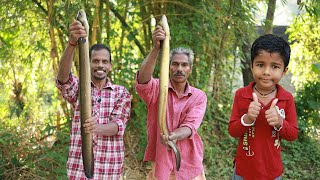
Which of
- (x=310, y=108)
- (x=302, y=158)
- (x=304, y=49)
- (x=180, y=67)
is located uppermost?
(x=304, y=49)

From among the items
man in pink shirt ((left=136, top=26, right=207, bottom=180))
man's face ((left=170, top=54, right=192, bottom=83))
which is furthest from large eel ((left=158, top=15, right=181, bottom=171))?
man's face ((left=170, top=54, right=192, bottom=83))

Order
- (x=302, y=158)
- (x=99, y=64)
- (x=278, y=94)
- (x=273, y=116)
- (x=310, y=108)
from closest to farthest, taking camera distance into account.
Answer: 1. (x=273, y=116)
2. (x=278, y=94)
3. (x=99, y=64)
4. (x=302, y=158)
5. (x=310, y=108)

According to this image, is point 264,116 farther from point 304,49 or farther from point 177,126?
point 304,49

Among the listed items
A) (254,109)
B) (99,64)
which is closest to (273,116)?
(254,109)

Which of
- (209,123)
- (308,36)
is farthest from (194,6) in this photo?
(308,36)

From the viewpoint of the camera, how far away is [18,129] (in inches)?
209

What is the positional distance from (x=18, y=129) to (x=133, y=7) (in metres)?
2.11

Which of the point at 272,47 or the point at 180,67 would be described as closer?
the point at 272,47

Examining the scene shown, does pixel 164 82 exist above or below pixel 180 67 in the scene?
below

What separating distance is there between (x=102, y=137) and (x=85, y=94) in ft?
1.60

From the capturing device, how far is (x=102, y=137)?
2.84 meters

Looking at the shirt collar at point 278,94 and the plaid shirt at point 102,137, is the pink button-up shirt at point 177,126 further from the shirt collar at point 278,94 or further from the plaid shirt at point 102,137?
the shirt collar at point 278,94

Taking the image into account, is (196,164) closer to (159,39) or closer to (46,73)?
(159,39)

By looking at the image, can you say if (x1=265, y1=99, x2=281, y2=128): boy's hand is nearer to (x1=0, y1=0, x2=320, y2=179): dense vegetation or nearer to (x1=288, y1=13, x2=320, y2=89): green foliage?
(x1=0, y1=0, x2=320, y2=179): dense vegetation
